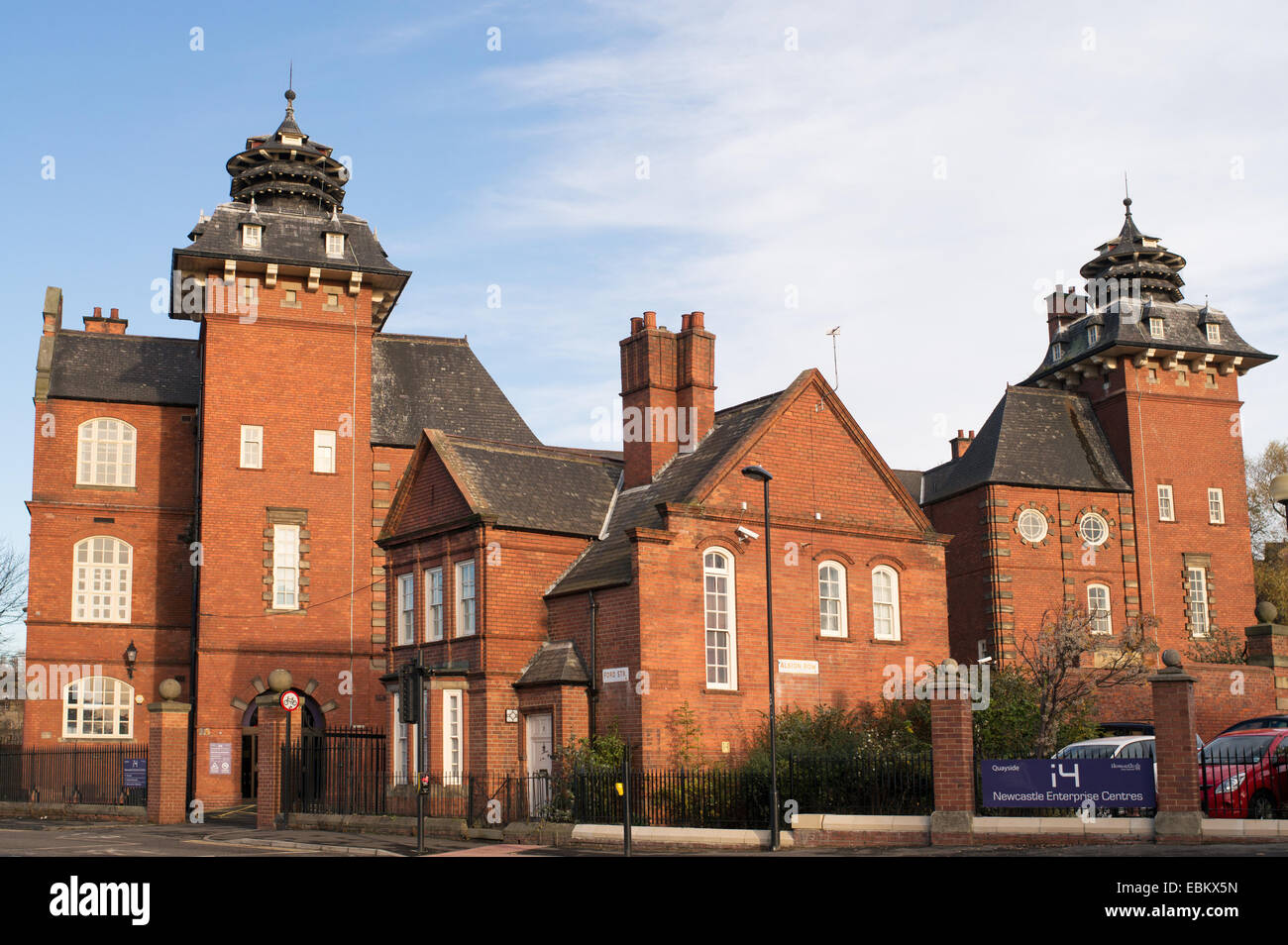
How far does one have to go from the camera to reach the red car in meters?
21.3

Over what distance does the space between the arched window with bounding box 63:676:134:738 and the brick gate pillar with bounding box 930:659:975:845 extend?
92.9 feet

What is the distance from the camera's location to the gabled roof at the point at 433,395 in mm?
42969

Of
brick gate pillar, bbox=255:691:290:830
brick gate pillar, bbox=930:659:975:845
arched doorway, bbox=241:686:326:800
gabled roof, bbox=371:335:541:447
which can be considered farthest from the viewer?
gabled roof, bbox=371:335:541:447

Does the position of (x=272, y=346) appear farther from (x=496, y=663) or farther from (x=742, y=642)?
(x=742, y=642)

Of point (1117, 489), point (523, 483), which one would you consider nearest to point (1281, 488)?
point (523, 483)

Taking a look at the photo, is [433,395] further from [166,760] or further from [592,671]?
[592,671]

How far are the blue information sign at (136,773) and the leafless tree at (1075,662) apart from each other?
902 inches

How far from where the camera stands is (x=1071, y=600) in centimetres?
4656

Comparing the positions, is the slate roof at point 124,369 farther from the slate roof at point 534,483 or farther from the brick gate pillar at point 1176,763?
the brick gate pillar at point 1176,763

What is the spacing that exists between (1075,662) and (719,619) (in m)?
11.6

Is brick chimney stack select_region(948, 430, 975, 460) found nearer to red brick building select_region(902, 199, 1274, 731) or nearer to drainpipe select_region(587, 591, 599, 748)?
red brick building select_region(902, 199, 1274, 731)

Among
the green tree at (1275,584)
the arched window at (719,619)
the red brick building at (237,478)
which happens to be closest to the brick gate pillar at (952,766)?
the arched window at (719,619)

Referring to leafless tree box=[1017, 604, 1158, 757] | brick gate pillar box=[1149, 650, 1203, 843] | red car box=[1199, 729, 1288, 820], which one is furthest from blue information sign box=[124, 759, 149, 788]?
red car box=[1199, 729, 1288, 820]
